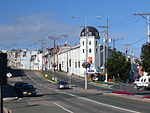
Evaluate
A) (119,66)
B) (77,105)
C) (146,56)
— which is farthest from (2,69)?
(119,66)

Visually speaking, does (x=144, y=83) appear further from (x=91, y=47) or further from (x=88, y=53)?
(x=91, y=47)

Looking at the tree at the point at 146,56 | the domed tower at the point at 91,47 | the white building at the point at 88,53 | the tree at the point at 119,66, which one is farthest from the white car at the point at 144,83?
the domed tower at the point at 91,47

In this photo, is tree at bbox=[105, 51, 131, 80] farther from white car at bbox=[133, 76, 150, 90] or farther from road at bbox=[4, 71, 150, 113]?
road at bbox=[4, 71, 150, 113]

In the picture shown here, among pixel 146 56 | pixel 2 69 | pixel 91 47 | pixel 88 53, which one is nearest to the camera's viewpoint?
pixel 2 69

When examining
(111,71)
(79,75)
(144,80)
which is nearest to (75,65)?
(79,75)

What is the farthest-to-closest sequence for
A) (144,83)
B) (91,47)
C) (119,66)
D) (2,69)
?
(91,47) < (144,83) < (119,66) < (2,69)

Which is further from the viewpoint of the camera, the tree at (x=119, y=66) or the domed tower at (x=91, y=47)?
the domed tower at (x=91, y=47)

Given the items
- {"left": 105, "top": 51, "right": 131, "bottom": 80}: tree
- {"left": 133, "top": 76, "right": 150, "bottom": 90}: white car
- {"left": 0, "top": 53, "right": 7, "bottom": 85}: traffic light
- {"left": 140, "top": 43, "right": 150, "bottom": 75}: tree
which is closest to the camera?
{"left": 0, "top": 53, "right": 7, "bottom": 85}: traffic light

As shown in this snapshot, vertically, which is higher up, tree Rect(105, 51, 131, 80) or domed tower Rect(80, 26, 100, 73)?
domed tower Rect(80, 26, 100, 73)

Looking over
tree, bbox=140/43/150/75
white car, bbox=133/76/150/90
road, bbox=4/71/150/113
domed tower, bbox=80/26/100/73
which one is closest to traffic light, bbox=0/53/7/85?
road, bbox=4/71/150/113

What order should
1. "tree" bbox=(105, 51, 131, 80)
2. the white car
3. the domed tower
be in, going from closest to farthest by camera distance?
"tree" bbox=(105, 51, 131, 80), the white car, the domed tower

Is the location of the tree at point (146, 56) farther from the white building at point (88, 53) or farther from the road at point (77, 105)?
the white building at point (88, 53)

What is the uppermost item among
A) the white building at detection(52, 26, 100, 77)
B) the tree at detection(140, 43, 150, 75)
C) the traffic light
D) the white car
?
the white building at detection(52, 26, 100, 77)

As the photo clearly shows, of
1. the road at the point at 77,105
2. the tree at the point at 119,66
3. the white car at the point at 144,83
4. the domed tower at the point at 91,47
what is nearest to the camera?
the road at the point at 77,105
